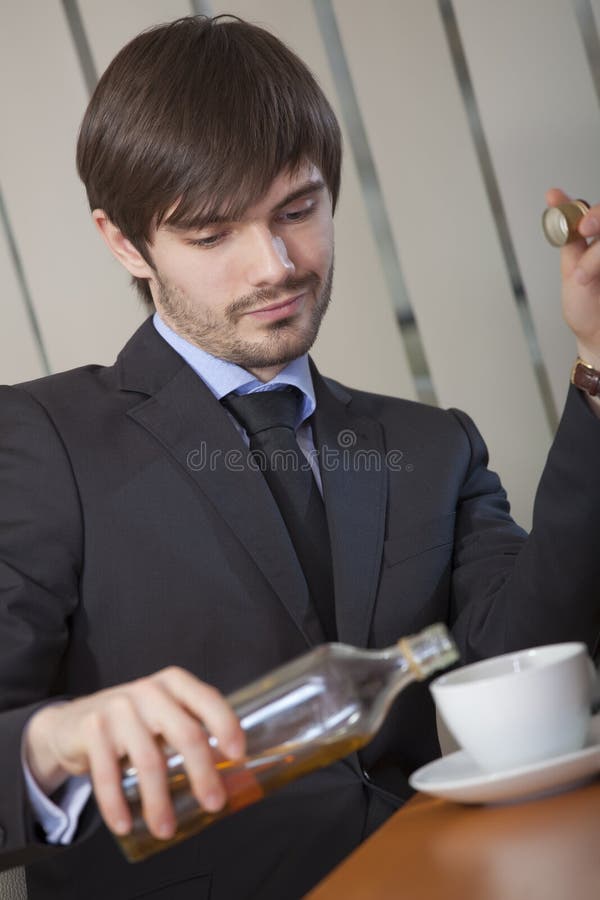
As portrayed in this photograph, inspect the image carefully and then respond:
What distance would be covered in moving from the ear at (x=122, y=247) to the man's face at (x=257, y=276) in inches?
2.5

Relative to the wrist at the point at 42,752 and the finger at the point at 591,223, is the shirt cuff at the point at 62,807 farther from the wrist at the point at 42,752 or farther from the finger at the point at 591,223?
the finger at the point at 591,223

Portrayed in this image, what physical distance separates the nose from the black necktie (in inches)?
6.6

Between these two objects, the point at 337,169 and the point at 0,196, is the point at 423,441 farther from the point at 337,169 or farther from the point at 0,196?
the point at 0,196

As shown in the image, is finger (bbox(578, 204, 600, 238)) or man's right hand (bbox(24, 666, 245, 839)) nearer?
man's right hand (bbox(24, 666, 245, 839))

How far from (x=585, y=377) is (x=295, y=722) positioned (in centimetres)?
52

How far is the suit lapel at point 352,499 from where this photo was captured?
136cm

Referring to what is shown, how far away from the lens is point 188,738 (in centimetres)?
68

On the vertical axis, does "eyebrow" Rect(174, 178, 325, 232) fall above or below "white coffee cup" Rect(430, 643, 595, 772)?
above

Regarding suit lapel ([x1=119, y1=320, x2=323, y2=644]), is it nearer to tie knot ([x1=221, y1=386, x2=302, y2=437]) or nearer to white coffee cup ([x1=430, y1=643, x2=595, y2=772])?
tie knot ([x1=221, y1=386, x2=302, y2=437])

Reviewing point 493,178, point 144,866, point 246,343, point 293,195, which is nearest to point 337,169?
point 293,195

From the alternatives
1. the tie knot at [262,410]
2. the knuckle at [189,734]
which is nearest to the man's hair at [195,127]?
the tie knot at [262,410]

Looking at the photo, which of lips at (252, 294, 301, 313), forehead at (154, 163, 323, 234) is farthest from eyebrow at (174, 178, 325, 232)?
lips at (252, 294, 301, 313)

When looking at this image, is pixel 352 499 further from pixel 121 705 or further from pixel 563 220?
pixel 121 705

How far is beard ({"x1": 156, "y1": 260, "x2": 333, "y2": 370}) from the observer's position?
1.41 metres
